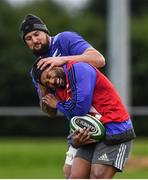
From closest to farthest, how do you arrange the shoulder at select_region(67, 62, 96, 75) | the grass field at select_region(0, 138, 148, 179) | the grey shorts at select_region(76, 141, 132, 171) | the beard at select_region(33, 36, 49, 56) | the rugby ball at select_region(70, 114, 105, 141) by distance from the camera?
the shoulder at select_region(67, 62, 96, 75) < the rugby ball at select_region(70, 114, 105, 141) < the grey shorts at select_region(76, 141, 132, 171) < the beard at select_region(33, 36, 49, 56) < the grass field at select_region(0, 138, 148, 179)

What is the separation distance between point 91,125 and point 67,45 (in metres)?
0.91

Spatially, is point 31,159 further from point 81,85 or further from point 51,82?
point 81,85

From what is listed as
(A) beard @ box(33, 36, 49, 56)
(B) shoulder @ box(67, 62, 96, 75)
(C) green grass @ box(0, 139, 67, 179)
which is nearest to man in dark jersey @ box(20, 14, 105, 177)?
(A) beard @ box(33, 36, 49, 56)

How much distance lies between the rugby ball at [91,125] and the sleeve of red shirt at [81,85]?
9cm

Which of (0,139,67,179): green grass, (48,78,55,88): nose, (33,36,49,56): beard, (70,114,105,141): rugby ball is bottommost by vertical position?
(0,139,67,179): green grass

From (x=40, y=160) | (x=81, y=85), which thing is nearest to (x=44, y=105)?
(x=81, y=85)

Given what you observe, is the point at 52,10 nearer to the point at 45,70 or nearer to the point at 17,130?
the point at 17,130

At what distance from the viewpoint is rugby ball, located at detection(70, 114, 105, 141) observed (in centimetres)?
879

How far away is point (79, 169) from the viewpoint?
9070 millimetres

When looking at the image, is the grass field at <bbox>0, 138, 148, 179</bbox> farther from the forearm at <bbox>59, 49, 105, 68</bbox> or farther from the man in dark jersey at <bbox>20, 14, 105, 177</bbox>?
the forearm at <bbox>59, 49, 105, 68</bbox>

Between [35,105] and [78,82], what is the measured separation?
26.1 m

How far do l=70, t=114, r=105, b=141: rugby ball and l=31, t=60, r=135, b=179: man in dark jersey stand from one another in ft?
0.16

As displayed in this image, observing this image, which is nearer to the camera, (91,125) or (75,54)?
(91,125)

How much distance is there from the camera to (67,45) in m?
9.18
